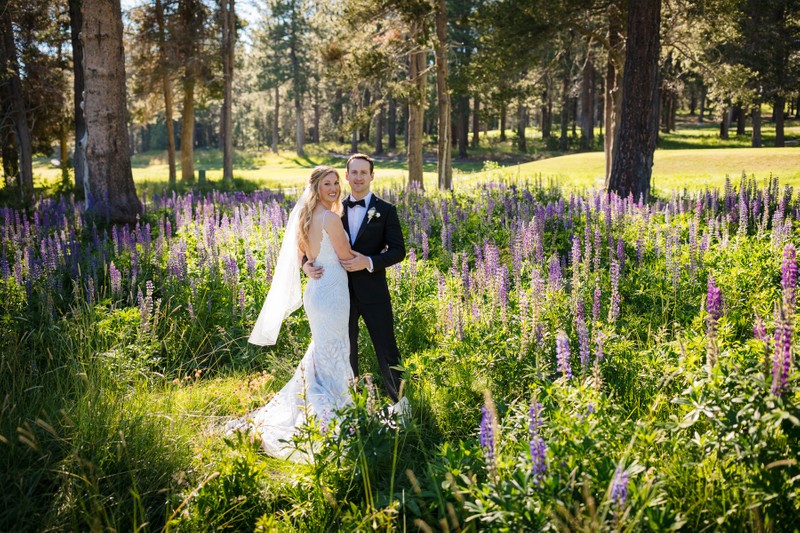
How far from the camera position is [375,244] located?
5.05 meters

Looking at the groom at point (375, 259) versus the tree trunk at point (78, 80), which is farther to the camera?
the tree trunk at point (78, 80)

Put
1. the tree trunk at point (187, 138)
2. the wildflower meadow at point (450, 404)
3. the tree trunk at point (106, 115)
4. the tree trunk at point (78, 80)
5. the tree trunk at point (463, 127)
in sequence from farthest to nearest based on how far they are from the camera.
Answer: the tree trunk at point (463, 127), the tree trunk at point (187, 138), the tree trunk at point (78, 80), the tree trunk at point (106, 115), the wildflower meadow at point (450, 404)

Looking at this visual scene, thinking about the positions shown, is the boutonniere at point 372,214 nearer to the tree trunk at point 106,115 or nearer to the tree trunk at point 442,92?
the tree trunk at point 106,115

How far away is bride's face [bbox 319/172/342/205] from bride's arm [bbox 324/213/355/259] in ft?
0.65

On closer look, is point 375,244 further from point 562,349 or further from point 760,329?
point 760,329

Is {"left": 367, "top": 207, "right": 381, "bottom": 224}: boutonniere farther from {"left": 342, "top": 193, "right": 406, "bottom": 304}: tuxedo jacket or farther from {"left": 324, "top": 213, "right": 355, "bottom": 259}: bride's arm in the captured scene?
{"left": 324, "top": 213, "right": 355, "bottom": 259}: bride's arm

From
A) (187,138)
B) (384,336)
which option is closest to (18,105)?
(187,138)

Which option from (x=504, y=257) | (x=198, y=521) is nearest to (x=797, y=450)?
(x=198, y=521)

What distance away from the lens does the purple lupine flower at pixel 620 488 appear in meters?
2.50

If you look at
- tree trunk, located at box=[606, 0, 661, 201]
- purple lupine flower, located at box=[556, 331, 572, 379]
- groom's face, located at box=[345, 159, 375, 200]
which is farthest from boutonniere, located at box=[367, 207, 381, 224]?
tree trunk, located at box=[606, 0, 661, 201]

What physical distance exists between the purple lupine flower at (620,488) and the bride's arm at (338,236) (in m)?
2.86

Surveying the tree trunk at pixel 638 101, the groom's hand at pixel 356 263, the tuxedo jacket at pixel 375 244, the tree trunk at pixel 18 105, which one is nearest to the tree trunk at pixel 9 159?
the tree trunk at pixel 18 105

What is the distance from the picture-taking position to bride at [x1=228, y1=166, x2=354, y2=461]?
4.82m

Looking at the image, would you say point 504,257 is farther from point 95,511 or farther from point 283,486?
point 95,511
